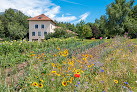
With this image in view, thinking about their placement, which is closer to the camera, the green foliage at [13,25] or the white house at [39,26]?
the white house at [39,26]

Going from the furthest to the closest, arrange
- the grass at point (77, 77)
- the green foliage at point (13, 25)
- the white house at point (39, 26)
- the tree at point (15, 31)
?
the green foliage at point (13, 25), the tree at point (15, 31), the white house at point (39, 26), the grass at point (77, 77)

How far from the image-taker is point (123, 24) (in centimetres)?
2283

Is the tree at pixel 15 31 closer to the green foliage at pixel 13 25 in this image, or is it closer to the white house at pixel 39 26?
the green foliage at pixel 13 25

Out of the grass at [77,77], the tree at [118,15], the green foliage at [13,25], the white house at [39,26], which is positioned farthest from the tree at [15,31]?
the grass at [77,77]

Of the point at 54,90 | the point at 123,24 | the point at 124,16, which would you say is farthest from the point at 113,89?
the point at 124,16

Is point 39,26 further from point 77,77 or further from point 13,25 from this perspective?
point 77,77

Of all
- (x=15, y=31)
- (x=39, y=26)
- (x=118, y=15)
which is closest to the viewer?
(x=118, y=15)

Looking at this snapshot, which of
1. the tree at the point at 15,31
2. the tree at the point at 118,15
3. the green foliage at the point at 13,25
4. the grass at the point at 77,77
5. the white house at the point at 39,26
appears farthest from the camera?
the green foliage at the point at 13,25

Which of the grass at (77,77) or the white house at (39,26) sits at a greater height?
the white house at (39,26)

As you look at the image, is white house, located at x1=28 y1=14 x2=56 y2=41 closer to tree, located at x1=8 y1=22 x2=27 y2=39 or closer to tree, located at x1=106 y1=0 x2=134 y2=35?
tree, located at x1=8 y1=22 x2=27 y2=39

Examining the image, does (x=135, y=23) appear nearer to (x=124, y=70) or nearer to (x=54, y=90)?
(x=124, y=70)

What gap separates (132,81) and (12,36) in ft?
118

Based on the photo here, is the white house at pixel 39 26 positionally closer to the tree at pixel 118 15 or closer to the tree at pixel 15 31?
the tree at pixel 15 31

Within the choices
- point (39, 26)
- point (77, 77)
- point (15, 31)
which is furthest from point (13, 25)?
point (77, 77)
